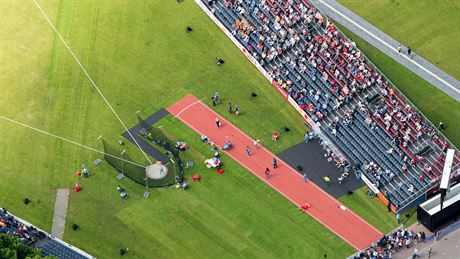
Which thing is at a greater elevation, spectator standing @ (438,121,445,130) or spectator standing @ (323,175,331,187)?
spectator standing @ (323,175,331,187)

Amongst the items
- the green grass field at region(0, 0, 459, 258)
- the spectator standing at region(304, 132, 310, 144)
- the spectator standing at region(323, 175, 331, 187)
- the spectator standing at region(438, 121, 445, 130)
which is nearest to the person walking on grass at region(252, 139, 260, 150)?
the green grass field at region(0, 0, 459, 258)

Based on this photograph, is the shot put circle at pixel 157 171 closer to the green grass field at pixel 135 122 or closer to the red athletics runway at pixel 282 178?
the green grass field at pixel 135 122

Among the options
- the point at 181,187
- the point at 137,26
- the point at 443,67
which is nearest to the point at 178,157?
the point at 181,187

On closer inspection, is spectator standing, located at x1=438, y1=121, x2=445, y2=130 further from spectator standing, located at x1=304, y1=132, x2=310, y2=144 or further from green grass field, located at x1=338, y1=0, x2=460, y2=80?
spectator standing, located at x1=304, y1=132, x2=310, y2=144

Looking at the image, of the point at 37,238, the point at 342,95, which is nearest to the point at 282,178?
the point at 342,95

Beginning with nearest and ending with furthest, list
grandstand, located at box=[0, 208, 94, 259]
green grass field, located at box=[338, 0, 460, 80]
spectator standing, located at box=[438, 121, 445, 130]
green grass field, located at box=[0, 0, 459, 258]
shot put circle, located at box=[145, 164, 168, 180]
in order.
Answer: grandstand, located at box=[0, 208, 94, 259], green grass field, located at box=[0, 0, 459, 258], shot put circle, located at box=[145, 164, 168, 180], spectator standing, located at box=[438, 121, 445, 130], green grass field, located at box=[338, 0, 460, 80]

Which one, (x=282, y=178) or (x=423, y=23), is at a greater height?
(x=282, y=178)

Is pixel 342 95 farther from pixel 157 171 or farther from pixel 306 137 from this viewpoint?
pixel 157 171
